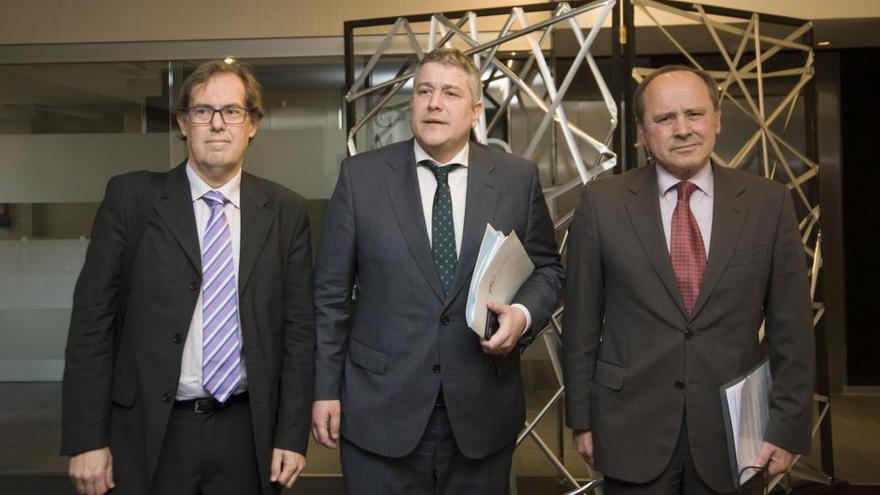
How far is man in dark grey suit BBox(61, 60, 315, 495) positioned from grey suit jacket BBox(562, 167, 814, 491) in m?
0.73

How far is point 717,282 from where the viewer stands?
189 cm

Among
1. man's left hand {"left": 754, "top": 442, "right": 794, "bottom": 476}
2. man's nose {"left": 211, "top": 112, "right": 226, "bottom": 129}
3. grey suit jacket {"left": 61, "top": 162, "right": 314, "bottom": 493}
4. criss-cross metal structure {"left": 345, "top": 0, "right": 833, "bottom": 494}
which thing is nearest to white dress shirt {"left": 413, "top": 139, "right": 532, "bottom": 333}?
grey suit jacket {"left": 61, "top": 162, "right": 314, "bottom": 493}

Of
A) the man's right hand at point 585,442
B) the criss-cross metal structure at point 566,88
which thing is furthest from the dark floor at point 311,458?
the man's right hand at point 585,442

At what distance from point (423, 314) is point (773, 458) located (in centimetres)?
89

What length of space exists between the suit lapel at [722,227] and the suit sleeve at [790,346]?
11cm

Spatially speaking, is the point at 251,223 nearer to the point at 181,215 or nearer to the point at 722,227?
the point at 181,215

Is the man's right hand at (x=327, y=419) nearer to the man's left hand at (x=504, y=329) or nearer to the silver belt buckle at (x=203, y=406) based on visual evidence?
the silver belt buckle at (x=203, y=406)

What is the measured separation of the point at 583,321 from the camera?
6.57ft

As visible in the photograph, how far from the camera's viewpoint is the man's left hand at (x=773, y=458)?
190cm

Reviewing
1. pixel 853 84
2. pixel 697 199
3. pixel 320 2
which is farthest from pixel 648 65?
pixel 697 199

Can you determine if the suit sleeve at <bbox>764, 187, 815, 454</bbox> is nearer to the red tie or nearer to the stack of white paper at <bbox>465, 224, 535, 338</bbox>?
the red tie

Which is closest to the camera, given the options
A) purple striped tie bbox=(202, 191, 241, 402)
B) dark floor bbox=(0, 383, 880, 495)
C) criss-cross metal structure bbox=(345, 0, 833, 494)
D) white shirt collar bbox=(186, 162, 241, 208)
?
purple striped tie bbox=(202, 191, 241, 402)

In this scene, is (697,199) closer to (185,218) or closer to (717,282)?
(717,282)

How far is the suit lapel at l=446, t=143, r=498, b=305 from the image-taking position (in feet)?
6.35
